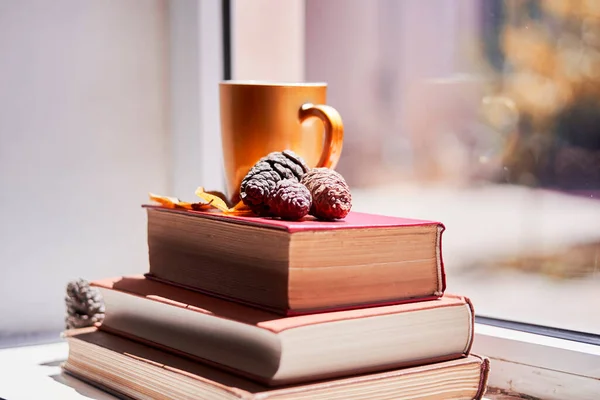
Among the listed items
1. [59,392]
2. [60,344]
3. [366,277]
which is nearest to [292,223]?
[366,277]

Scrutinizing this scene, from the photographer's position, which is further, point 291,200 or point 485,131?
point 485,131

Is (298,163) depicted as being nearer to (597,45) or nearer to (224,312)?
(224,312)

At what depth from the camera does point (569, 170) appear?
0.83 meters

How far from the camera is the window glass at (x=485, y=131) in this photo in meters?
0.82

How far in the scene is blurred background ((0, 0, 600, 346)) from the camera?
2.75ft

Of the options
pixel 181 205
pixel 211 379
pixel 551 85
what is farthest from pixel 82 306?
pixel 551 85

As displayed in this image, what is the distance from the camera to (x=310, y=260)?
64 centimetres

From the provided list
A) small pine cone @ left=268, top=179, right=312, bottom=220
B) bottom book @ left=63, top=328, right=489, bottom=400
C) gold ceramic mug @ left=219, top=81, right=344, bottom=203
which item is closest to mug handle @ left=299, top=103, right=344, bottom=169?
gold ceramic mug @ left=219, top=81, right=344, bottom=203

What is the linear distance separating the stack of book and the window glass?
0.61 ft

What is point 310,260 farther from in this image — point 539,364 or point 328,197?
point 539,364

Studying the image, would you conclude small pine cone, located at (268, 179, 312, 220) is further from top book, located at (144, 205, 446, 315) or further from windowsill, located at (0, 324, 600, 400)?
windowsill, located at (0, 324, 600, 400)

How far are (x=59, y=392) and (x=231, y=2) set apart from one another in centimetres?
58

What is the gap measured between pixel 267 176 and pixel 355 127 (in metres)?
0.38

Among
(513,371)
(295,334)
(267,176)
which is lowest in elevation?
(513,371)
